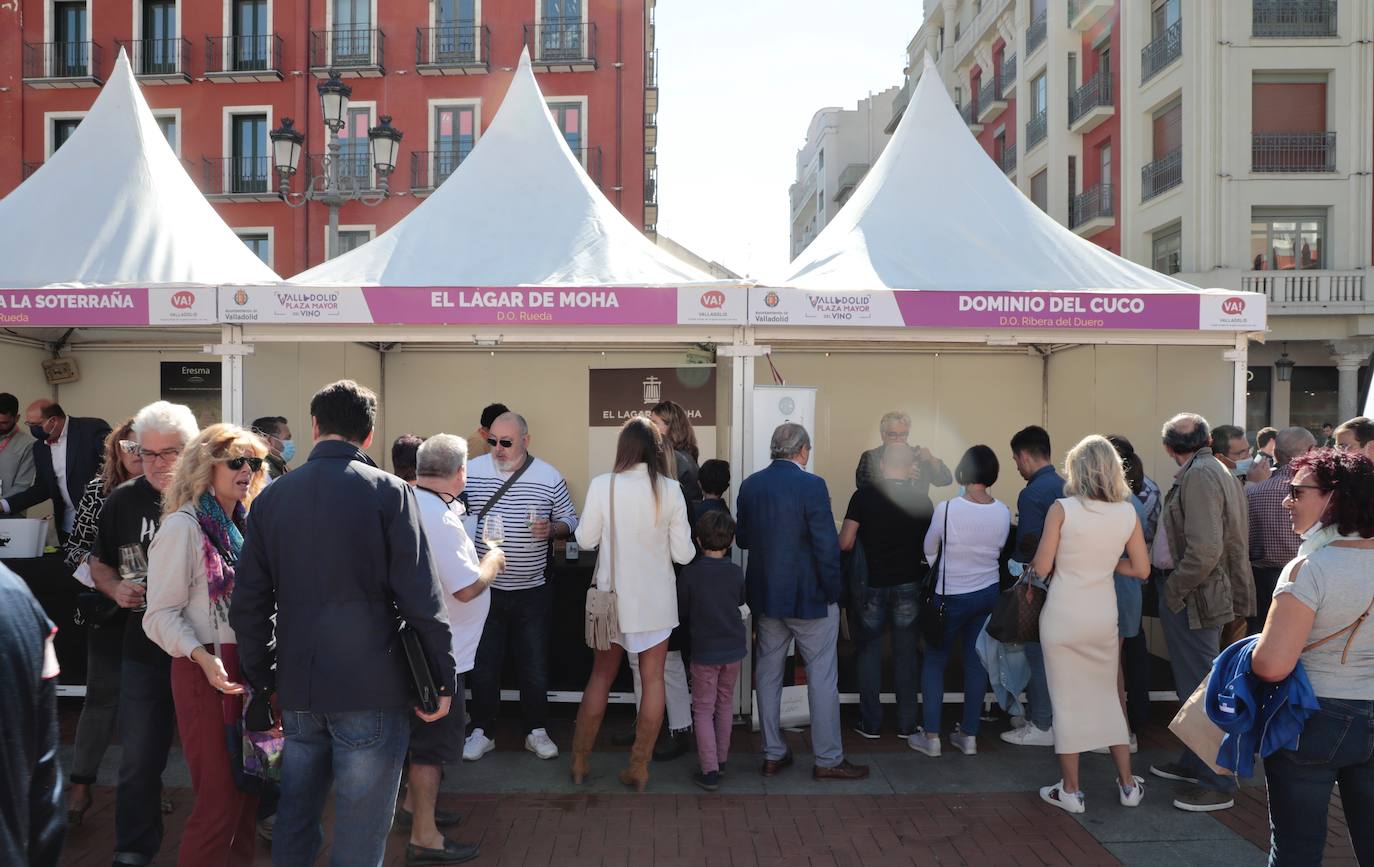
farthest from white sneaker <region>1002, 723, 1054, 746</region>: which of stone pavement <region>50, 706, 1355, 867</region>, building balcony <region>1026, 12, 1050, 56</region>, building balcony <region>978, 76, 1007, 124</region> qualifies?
building balcony <region>978, 76, 1007, 124</region>

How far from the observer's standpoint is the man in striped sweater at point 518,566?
4.66 m

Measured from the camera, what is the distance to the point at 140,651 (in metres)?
3.28

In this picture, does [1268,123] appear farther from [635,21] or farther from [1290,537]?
[1290,537]

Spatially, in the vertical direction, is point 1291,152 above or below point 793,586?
above

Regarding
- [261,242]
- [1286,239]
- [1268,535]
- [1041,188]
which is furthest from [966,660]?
[1041,188]

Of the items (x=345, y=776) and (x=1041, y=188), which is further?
(x=1041, y=188)

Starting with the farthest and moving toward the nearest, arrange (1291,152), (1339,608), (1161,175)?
(1161,175) < (1291,152) < (1339,608)

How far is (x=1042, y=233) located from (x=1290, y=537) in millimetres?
2395

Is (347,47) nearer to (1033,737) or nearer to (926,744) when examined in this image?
(926,744)

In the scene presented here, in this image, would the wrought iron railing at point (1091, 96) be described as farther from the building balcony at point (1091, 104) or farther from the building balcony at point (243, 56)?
the building balcony at point (243, 56)

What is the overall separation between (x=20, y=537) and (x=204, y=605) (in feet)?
10.4

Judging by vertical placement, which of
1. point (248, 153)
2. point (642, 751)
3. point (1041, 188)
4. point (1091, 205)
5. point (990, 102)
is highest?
point (990, 102)

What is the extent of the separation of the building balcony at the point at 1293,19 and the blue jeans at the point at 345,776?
22572mm

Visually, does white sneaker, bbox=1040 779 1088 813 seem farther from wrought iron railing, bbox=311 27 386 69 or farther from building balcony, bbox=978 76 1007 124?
building balcony, bbox=978 76 1007 124
